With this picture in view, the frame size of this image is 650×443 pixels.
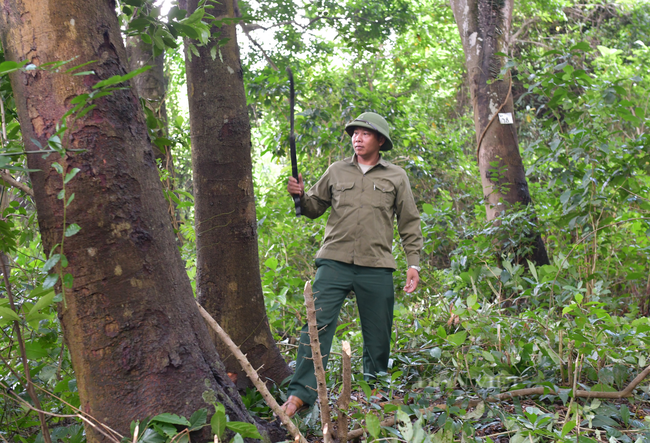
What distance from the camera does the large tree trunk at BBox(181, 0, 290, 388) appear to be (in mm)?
3100

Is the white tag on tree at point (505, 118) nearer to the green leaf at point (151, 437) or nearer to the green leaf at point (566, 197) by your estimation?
the green leaf at point (566, 197)

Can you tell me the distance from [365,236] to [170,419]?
75.5 inches

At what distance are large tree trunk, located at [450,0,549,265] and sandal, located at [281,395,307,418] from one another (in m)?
3.48

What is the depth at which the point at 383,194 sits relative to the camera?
346 cm

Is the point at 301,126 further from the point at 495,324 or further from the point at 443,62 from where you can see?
the point at 443,62

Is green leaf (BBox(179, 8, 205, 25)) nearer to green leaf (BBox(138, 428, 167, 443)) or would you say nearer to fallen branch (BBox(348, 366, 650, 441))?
green leaf (BBox(138, 428, 167, 443))

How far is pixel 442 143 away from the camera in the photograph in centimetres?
868

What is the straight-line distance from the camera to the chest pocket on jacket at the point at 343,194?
134 inches

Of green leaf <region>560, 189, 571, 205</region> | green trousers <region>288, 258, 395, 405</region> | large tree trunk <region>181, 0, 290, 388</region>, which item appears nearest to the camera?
large tree trunk <region>181, 0, 290, 388</region>

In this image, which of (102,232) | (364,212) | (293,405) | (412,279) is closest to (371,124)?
(364,212)

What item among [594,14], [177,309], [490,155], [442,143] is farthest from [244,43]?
[594,14]

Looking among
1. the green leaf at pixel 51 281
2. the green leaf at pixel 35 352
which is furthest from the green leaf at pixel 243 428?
the green leaf at pixel 35 352

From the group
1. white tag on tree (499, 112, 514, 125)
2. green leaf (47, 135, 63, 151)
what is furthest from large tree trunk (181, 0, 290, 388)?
white tag on tree (499, 112, 514, 125)

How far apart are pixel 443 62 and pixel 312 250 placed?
1009cm
